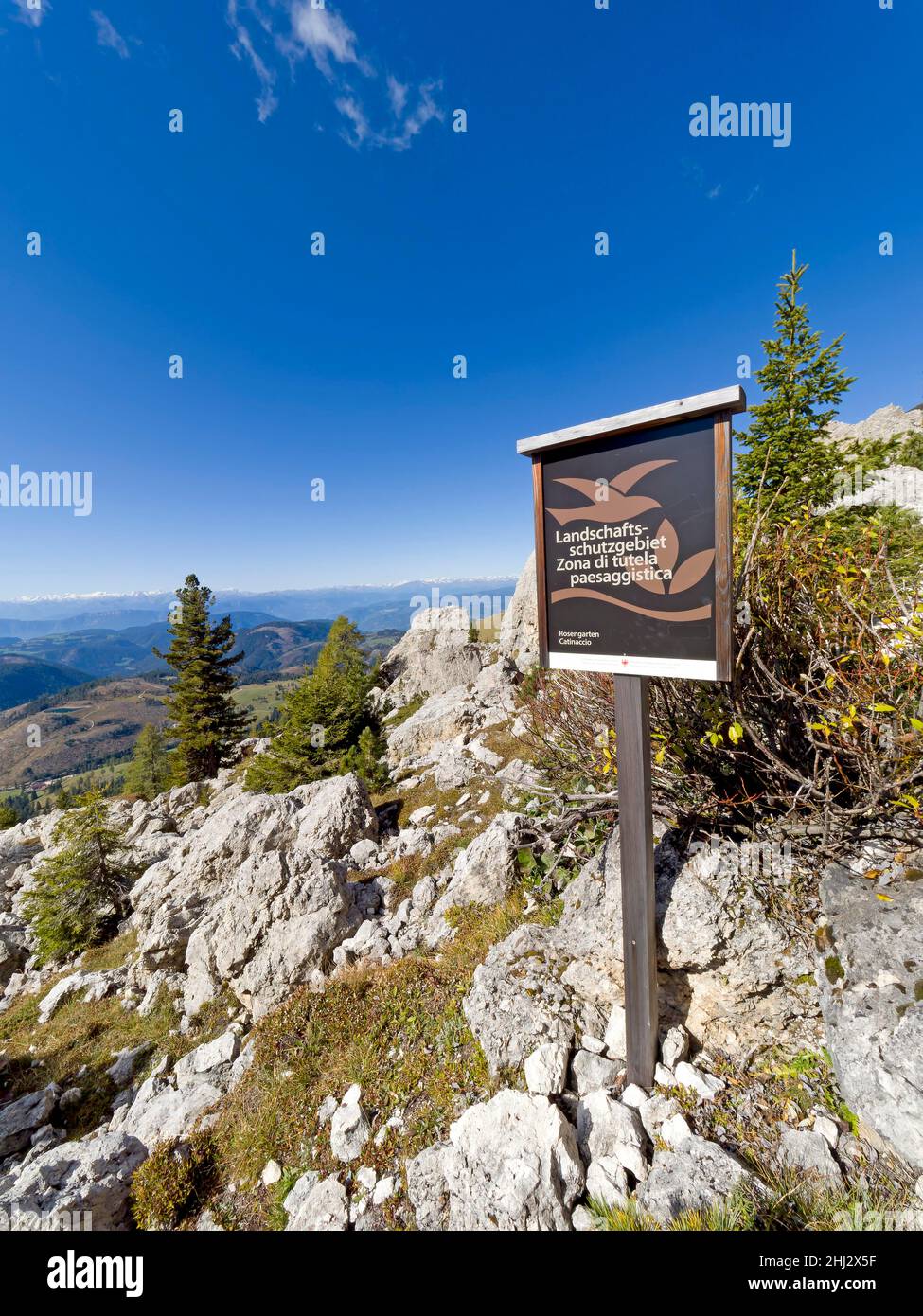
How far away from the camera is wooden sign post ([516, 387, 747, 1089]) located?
3.23 metres

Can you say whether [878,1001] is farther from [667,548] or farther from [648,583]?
[667,548]

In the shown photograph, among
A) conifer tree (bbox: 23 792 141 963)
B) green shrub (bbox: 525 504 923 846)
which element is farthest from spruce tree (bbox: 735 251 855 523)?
conifer tree (bbox: 23 792 141 963)

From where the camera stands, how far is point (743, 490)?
15.4 m

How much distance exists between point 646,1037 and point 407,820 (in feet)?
28.4

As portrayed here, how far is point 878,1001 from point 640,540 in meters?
3.86

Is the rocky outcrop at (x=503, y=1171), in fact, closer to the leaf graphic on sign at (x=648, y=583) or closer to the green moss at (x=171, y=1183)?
the green moss at (x=171, y=1183)

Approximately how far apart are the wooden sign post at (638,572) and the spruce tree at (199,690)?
2813cm

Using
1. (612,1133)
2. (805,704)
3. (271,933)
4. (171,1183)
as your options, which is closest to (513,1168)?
(612,1133)

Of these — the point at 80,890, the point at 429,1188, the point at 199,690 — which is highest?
the point at 199,690

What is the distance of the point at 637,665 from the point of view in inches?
140

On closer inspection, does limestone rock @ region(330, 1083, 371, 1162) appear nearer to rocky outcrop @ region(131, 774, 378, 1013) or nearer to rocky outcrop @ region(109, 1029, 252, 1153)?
rocky outcrop @ region(109, 1029, 252, 1153)

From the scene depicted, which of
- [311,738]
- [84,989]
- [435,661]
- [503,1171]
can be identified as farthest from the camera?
[435,661]

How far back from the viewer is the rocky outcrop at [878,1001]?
3053 millimetres
